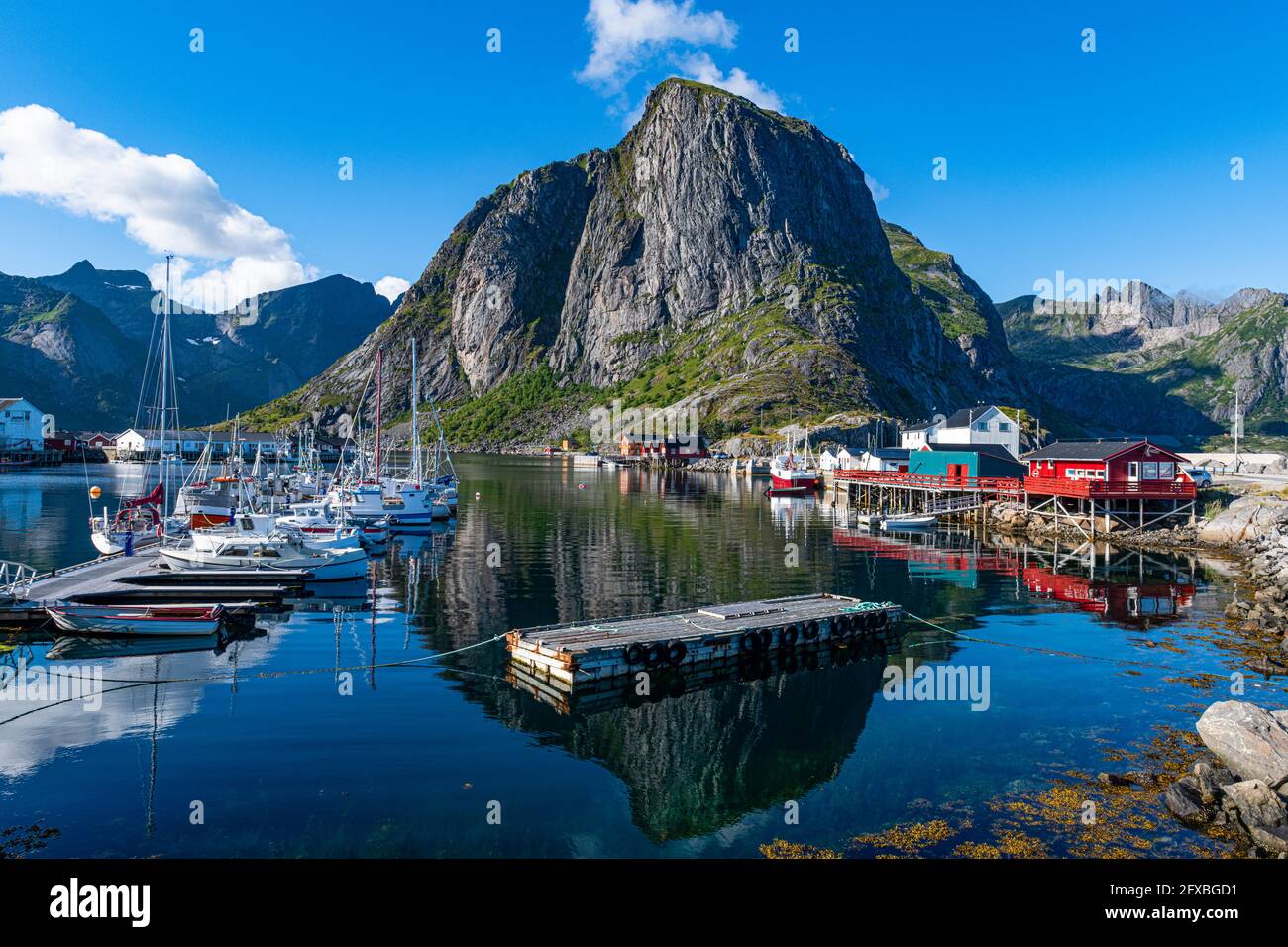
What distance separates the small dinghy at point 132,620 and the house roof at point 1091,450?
75.8m

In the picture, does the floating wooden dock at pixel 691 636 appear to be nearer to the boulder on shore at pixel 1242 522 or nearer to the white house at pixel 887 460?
the boulder on shore at pixel 1242 522

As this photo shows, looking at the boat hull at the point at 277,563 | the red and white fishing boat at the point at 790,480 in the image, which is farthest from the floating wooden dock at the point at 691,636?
the red and white fishing boat at the point at 790,480

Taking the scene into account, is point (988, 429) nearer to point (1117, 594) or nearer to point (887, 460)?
point (887, 460)

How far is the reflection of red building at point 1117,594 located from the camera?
46.1 meters

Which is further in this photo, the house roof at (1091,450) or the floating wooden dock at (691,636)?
the house roof at (1091,450)

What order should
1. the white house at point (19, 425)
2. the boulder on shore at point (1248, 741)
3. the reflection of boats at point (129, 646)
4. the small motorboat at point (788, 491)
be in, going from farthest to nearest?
the white house at point (19, 425) < the small motorboat at point (788, 491) < the reflection of boats at point (129, 646) < the boulder on shore at point (1248, 741)

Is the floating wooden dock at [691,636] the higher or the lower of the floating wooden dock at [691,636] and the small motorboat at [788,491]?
the lower

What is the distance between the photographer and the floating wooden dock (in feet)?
103

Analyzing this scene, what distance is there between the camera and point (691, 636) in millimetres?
33844

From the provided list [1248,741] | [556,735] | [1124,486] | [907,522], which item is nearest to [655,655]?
[556,735]

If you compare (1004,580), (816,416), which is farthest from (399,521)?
(816,416)

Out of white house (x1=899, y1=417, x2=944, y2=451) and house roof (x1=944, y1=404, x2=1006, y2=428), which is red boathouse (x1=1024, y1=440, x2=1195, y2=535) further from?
white house (x1=899, y1=417, x2=944, y2=451)
